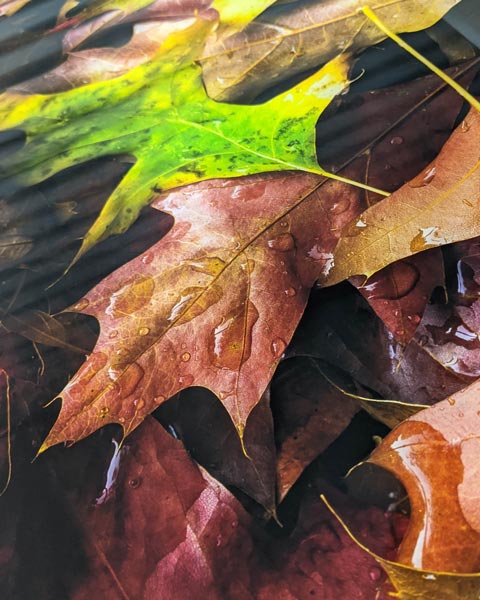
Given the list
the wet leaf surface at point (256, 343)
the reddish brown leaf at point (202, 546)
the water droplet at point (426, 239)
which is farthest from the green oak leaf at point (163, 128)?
the reddish brown leaf at point (202, 546)

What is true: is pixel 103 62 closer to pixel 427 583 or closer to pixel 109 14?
pixel 109 14

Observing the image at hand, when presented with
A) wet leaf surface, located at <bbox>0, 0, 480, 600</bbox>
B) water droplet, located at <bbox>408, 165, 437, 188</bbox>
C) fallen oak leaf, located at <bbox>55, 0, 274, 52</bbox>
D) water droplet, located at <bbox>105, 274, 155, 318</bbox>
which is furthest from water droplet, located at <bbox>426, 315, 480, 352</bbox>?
fallen oak leaf, located at <bbox>55, 0, 274, 52</bbox>

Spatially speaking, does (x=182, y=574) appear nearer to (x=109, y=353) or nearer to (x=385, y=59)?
(x=109, y=353)

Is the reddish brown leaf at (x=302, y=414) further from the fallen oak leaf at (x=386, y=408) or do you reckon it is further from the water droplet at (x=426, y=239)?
the water droplet at (x=426, y=239)

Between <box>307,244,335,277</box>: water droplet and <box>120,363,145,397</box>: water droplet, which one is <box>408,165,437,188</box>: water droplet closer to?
<box>307,244,335,277</box>: water droplet

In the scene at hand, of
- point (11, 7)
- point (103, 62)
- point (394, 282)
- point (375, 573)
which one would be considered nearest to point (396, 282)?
point (394, 282)

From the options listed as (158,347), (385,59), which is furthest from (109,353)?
(385,59)

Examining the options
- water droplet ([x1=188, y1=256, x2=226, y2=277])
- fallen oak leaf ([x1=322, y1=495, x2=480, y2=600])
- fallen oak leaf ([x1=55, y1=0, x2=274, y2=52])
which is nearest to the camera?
fallen oak leaf ([x1=322, y1=495, x2=480, y2=600])
